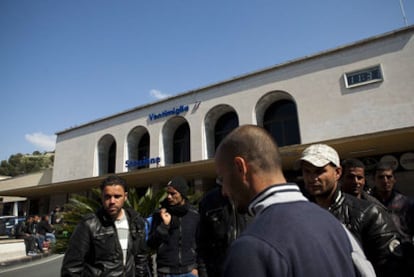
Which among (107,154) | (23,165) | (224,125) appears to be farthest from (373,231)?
(23,165)

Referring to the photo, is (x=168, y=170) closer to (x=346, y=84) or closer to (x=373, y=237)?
(x=346, y=84)

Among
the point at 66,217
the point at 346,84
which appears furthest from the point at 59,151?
the point at 346,84

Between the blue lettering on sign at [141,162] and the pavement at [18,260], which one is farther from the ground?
the blue lettering on sign at [141,162]

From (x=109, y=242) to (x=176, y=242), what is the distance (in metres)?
0.97

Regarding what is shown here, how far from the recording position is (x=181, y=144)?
66.2 ft

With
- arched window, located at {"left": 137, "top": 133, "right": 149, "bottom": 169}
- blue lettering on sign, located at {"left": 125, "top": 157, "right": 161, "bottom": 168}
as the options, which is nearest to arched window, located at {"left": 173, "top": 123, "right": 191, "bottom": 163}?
blue lettering on sign, located at {"left": 125, "top": 157, "right": 161, "bottom": 168}

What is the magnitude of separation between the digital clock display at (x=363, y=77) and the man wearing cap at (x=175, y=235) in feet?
40.4

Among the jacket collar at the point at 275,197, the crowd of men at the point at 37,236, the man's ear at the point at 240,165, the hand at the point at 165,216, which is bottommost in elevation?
the crowd of men at the point at 37,236

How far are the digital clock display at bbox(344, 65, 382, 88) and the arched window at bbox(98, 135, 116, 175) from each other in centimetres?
1801

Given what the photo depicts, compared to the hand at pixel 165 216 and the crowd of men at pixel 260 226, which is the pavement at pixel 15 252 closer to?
the hand at pixel 165 216

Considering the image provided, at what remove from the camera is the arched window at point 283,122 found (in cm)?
1584

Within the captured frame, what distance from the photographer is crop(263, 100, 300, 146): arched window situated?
15.8 m

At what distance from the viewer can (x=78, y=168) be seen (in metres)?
24.4

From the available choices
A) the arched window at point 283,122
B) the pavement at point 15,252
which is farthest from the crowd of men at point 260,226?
the arched window at point 283,122
